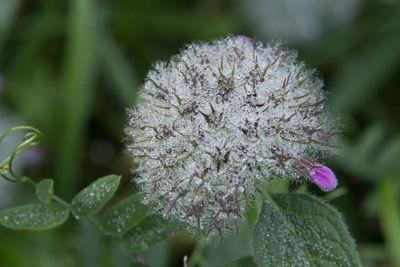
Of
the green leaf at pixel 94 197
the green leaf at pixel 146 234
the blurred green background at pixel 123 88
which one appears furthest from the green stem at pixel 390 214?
the green leaf at pixel 94 197

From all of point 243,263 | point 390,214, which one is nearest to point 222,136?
point 243,263

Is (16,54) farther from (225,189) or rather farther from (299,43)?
(225,189)

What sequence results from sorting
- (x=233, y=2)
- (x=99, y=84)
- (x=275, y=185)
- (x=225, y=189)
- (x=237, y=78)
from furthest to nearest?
(x=233, y=2) < (x=99, y=84) < (x=275, y=185) < (x=237, y=78) < (x=225, y=189)

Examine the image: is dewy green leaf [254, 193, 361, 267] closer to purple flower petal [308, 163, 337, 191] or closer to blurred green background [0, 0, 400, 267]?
purple flower petal [308, 163, 337, 191]

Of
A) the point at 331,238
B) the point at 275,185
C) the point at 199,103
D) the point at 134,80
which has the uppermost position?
the point at 134,80

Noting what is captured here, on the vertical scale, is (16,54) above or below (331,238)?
above

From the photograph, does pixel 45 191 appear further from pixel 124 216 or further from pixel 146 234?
pixel 146 234

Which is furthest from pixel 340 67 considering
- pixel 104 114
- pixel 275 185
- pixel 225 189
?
pixel 225 189
